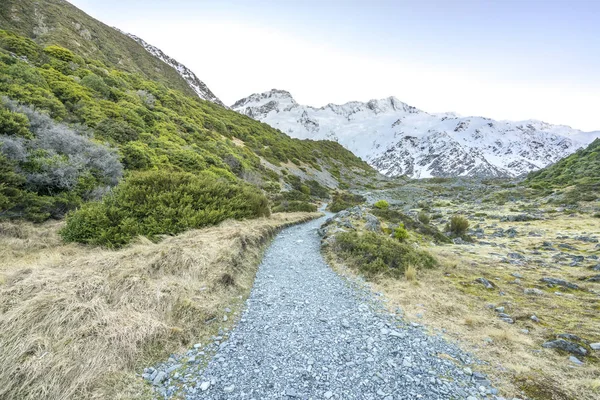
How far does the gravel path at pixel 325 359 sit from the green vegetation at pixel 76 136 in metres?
5.94

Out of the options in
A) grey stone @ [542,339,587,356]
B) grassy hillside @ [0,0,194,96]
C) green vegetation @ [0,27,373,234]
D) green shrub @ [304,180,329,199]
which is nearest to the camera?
grey stone @ [542,339,587,356]

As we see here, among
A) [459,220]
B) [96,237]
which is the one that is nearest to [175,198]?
[96,237]

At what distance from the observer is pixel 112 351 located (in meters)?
3.62

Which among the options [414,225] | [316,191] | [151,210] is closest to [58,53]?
[151,210]

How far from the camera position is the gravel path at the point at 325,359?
3.52 m

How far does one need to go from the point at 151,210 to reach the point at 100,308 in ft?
19.0

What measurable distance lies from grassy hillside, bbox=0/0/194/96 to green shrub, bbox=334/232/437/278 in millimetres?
45355

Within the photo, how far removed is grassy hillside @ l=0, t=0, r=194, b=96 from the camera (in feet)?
115

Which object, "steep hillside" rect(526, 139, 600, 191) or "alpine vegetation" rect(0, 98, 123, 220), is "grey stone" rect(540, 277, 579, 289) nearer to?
"alpine vegetation" rect(0, 98, 123, 220)

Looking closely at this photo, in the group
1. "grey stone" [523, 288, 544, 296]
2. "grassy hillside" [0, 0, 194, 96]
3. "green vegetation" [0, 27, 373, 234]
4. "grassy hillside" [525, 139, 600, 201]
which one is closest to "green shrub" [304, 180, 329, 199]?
"green vegetation" [0, 27, 373, 234]

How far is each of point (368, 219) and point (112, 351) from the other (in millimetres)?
14116

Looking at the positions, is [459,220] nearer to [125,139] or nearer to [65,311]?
[65,311]

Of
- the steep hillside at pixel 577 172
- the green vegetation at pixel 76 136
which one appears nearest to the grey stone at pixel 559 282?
the green vegetation at pixel 76 136

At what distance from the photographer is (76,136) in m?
13.3
